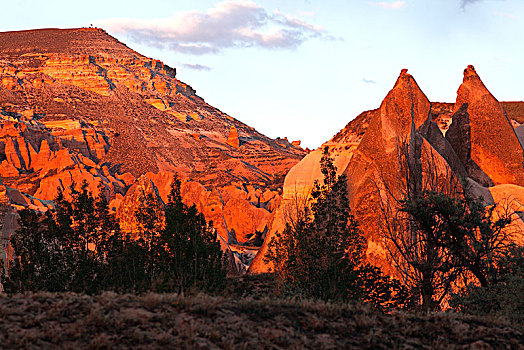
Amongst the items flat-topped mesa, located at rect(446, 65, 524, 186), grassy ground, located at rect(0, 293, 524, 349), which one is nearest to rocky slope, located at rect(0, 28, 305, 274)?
flat-topped mesa, located at rect(446, 65, 524, 186)

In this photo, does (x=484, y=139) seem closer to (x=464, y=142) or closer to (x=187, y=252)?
(x=464, y=142)

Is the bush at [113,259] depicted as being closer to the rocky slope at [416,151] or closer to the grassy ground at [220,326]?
the grassy ground at [220,326]

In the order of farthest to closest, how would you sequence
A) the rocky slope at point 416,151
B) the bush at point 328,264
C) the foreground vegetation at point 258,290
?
the rocky slope at point 416,151 < the bush at point 328,264 < the foreground vegetation at point 258,290

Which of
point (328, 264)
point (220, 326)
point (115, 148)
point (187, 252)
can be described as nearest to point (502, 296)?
point (328, 264)

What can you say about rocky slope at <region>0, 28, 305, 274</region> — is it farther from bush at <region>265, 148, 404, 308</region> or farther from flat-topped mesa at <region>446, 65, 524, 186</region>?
bush at <region>265, 148, 404, 308</region>

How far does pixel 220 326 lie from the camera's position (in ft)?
30.0

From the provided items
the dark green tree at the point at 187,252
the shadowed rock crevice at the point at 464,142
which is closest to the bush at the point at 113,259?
the dark green tree at the point at 187,252

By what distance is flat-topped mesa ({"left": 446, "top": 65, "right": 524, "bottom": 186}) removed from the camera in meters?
34.4

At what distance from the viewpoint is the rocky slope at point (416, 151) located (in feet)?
90.7

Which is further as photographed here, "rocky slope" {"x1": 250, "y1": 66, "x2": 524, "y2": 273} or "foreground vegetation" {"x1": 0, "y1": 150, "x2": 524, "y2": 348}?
"rocky slope" {"x1": 250, "y1": 66, "x2": 524, "y2": 273}

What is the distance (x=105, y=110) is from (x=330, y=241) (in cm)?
17104

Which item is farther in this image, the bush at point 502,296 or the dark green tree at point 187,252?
the dark green tree at point 187,252

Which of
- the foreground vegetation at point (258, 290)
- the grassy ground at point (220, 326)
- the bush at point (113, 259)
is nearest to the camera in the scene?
the grassy ground at point (220, 326)

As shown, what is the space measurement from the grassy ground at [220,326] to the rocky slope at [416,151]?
14.7 meters
